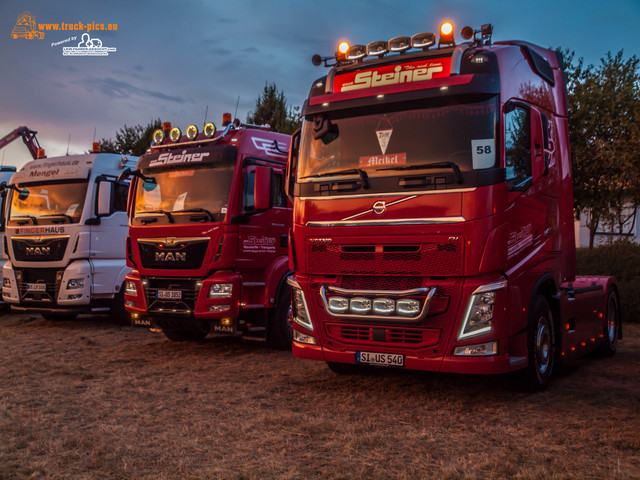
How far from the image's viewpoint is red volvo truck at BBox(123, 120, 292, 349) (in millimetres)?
9289

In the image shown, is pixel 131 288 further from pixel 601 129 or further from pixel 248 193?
pixel 601 129

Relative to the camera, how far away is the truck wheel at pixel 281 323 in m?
9.80

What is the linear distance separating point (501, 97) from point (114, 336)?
8099 millimetres

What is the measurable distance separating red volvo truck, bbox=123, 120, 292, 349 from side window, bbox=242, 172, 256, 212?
1cm

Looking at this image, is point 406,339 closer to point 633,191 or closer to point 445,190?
point 445,190

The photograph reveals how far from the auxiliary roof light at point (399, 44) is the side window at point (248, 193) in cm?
317

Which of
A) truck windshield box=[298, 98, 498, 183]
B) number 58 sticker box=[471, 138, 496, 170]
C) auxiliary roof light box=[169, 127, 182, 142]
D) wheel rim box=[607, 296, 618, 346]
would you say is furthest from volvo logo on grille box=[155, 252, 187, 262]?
wheel rim box=[607, 296, 618, 346]

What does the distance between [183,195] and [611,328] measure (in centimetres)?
670

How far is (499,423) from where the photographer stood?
5887 mm

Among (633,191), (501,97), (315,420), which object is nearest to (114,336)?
(315,420)

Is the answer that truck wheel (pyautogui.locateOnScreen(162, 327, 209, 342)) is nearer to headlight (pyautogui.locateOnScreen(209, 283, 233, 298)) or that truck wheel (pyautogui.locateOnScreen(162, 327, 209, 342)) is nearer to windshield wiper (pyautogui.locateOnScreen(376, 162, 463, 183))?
headlight (pyautogui.locateOnScreen(209, 283, 233, 298))

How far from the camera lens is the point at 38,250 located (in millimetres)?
12141

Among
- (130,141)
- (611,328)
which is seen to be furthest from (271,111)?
(611,328)

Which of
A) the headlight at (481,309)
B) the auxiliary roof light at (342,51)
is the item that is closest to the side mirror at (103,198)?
the auxiliary roof light at (342,51)
